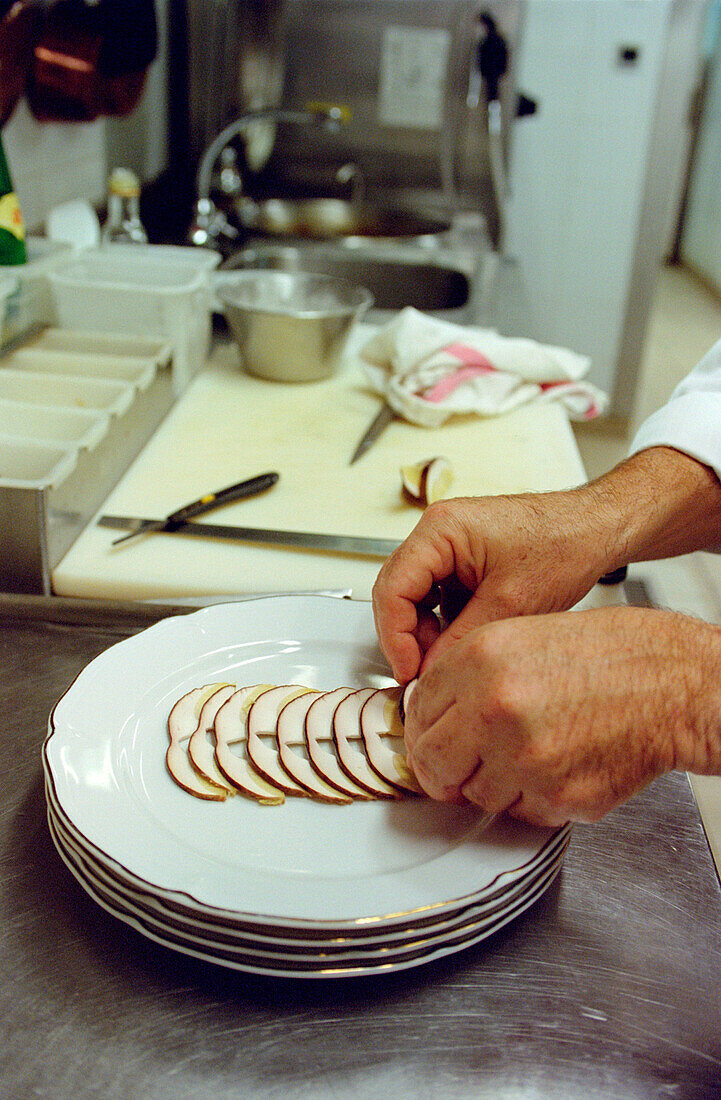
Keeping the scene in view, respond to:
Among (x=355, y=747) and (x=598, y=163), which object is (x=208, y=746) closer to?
(x=355, y=747)

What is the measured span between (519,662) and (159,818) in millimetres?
275

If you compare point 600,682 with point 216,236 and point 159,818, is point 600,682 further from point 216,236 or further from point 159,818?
point 216,236

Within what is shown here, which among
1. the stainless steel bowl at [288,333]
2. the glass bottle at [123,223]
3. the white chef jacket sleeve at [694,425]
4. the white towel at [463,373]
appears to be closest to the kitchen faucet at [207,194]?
the glass bottle at [123,223]

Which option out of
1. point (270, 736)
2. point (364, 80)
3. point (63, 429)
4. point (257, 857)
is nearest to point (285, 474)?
point (63, 429)

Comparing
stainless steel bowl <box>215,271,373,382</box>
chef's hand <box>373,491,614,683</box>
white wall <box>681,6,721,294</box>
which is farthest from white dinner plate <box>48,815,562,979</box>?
white wall <box>681,6,721,294</box>

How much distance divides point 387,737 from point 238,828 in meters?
0.14

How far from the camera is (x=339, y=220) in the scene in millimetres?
2721

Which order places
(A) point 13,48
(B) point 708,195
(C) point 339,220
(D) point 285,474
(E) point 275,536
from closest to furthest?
1. (E) point 275,536
2. (D) point 285,474
3. (A) point 13,48
4. (C) point 339,220
5. (B) point 708,195

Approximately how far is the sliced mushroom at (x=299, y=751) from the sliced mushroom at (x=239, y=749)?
20 mm

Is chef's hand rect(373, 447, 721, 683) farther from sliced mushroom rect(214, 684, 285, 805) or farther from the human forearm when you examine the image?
sliced mushroom rect(214, 684, 285, 805)

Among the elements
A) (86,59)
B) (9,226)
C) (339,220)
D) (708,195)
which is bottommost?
(708,195)

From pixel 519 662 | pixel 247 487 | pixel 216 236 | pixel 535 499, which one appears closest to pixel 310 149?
pixel 216 236

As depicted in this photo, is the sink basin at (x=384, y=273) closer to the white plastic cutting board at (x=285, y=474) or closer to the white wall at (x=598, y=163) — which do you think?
the white plastic cutting board at (x=285, y=474)

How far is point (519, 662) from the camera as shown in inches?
23.7
